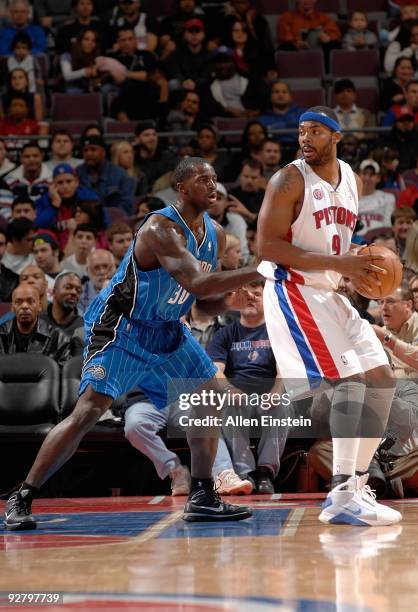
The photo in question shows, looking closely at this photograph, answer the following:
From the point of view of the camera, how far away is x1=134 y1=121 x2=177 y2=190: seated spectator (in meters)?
10.5

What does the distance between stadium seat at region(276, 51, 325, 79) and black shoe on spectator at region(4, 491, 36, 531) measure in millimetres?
8369

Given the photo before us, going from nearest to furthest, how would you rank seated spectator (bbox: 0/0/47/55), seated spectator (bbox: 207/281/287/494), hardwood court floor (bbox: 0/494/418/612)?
hardwood court floor (bbox: 0/494/418/612)
seated spectator (bbox: 207/281/287/494)
seated spectator (bbox: 0/0/47/55)

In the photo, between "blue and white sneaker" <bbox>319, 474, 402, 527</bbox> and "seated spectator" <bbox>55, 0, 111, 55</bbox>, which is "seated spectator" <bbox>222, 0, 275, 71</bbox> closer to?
"seated spectator" <bbox>55, 0, 111, 55</bbox>

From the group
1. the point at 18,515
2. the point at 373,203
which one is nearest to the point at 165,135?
the point at 373,203

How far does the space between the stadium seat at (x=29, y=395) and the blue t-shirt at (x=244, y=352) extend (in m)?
1.12

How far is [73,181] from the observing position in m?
9.86

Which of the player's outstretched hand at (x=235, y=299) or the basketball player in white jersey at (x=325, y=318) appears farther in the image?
the player's outstretched hand at (x=235, y=299)

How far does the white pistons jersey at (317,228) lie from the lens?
4.91 meters

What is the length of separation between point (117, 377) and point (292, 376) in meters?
0.85

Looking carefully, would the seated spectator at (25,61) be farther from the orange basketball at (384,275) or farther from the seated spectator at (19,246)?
the orange basketball at (384,275)

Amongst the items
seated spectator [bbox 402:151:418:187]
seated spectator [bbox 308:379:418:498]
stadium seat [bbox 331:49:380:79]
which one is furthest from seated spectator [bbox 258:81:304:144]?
seated spectator [bbox 308:379:418:498]

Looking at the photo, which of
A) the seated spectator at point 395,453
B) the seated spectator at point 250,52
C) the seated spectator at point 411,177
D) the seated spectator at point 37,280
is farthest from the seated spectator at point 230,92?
the seated spectator at point 395,453

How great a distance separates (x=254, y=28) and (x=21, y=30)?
2.85m

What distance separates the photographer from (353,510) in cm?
475
